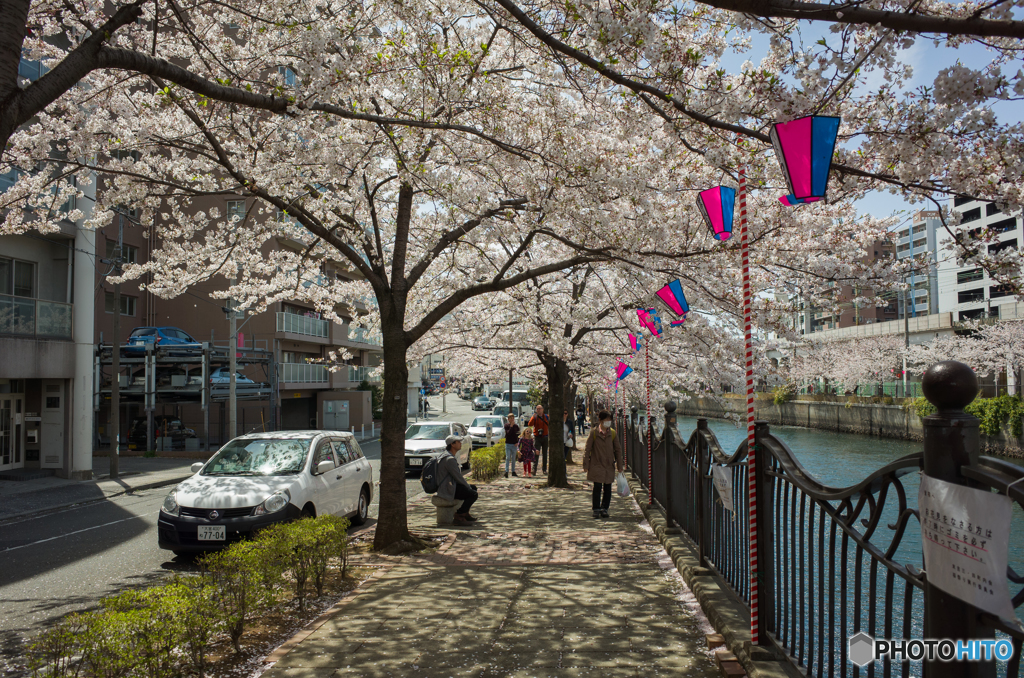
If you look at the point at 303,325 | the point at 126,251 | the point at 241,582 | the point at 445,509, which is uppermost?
the point at 126,251

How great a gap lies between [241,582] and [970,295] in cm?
7128

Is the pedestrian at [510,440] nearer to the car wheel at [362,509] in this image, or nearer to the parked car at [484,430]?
the parked car at [484,430]

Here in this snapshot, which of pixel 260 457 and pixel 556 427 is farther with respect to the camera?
pixel 556 427

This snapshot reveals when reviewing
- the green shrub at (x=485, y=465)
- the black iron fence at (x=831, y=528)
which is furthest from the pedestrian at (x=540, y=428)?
the black iron fence at (x=831, y=528)

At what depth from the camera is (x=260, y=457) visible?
919 centimetres

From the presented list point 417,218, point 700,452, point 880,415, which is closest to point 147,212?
point 417,218

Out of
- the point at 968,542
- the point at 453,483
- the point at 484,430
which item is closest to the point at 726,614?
the point at 968,542

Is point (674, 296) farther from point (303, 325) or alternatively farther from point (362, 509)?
point (303, 325)

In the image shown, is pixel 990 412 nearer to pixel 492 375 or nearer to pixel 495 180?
pixel 492 375

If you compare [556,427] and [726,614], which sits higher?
[556,427]

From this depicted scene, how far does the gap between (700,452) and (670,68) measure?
131 inches

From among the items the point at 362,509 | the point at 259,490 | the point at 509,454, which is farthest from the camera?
the point at 509,454

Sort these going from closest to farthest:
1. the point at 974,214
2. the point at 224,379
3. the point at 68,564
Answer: the point at 68,564 < the point at 224,379 < the point at 974,214

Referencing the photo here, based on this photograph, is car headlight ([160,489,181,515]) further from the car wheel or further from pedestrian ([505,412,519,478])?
pedestrian ([505,412,519,478])
